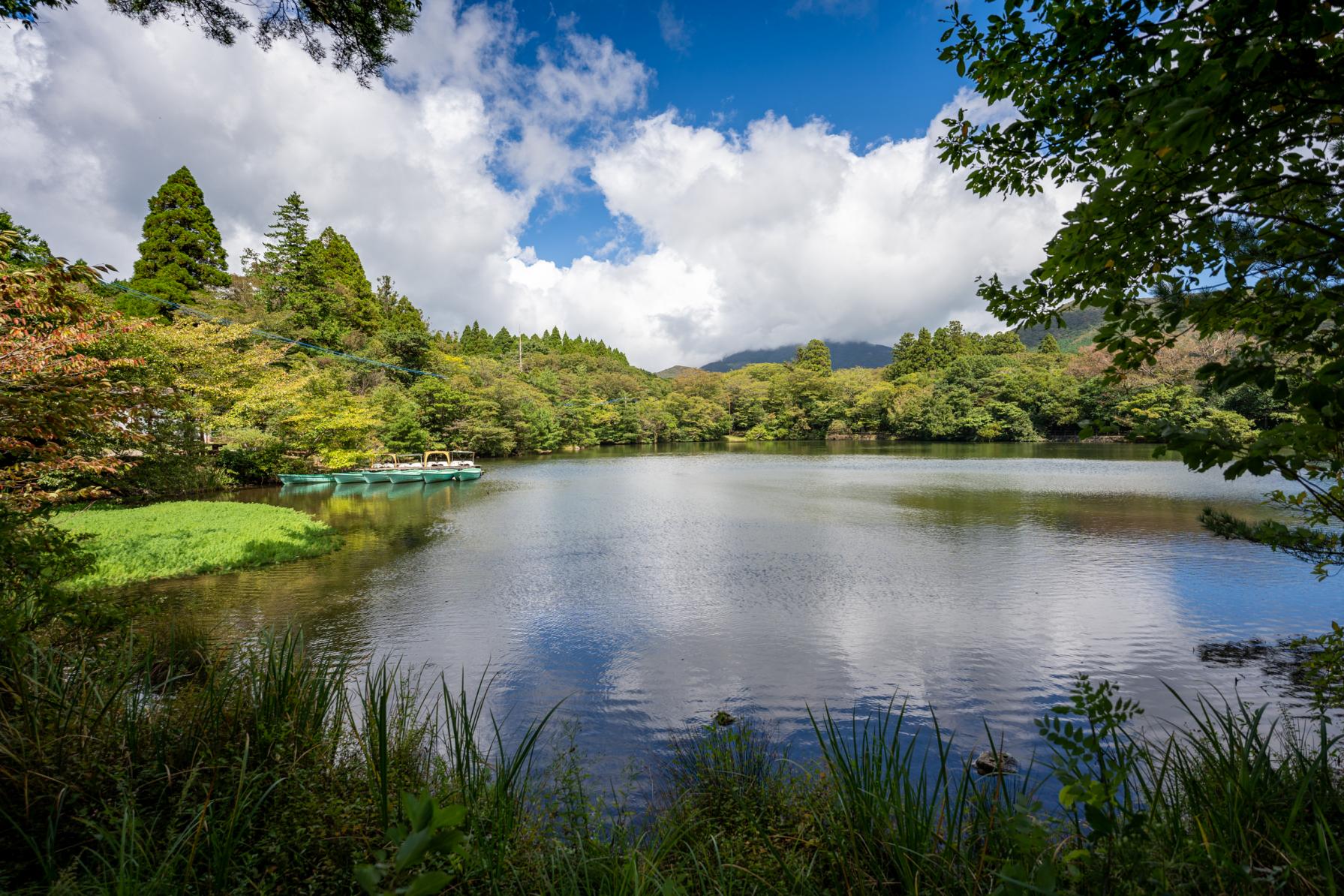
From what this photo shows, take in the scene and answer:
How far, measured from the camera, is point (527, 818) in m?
2.72

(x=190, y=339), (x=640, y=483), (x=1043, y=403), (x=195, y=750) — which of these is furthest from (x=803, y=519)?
(x=1043, y=403)

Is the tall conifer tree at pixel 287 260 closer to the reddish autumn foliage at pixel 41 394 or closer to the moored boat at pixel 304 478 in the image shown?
the moored boat at pixel 304 478

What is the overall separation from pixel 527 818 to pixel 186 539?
9.81 meters

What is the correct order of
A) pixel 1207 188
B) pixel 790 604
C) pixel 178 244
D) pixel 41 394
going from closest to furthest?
pixel 1207 188 → pixel 41 394 → pixel 790 604 → pixel 178 244

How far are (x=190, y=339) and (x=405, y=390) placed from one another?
16.8 meters

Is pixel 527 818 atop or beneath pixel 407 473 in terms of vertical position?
beneath

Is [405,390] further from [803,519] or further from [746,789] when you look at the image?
[746,789]

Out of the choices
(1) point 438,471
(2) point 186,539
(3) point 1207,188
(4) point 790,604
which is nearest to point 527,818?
(3) point 1207,188

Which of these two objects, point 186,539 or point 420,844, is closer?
point 420,844

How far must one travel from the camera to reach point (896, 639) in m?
6.45

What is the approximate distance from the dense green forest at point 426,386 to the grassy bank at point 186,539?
2.12 m

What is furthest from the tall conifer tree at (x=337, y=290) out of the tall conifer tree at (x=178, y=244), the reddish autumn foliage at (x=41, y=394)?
the reddish autumn foliage at (x=41, y=394)

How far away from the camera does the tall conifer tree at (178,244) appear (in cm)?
2398

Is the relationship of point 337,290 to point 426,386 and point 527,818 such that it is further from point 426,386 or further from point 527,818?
point 527,818
